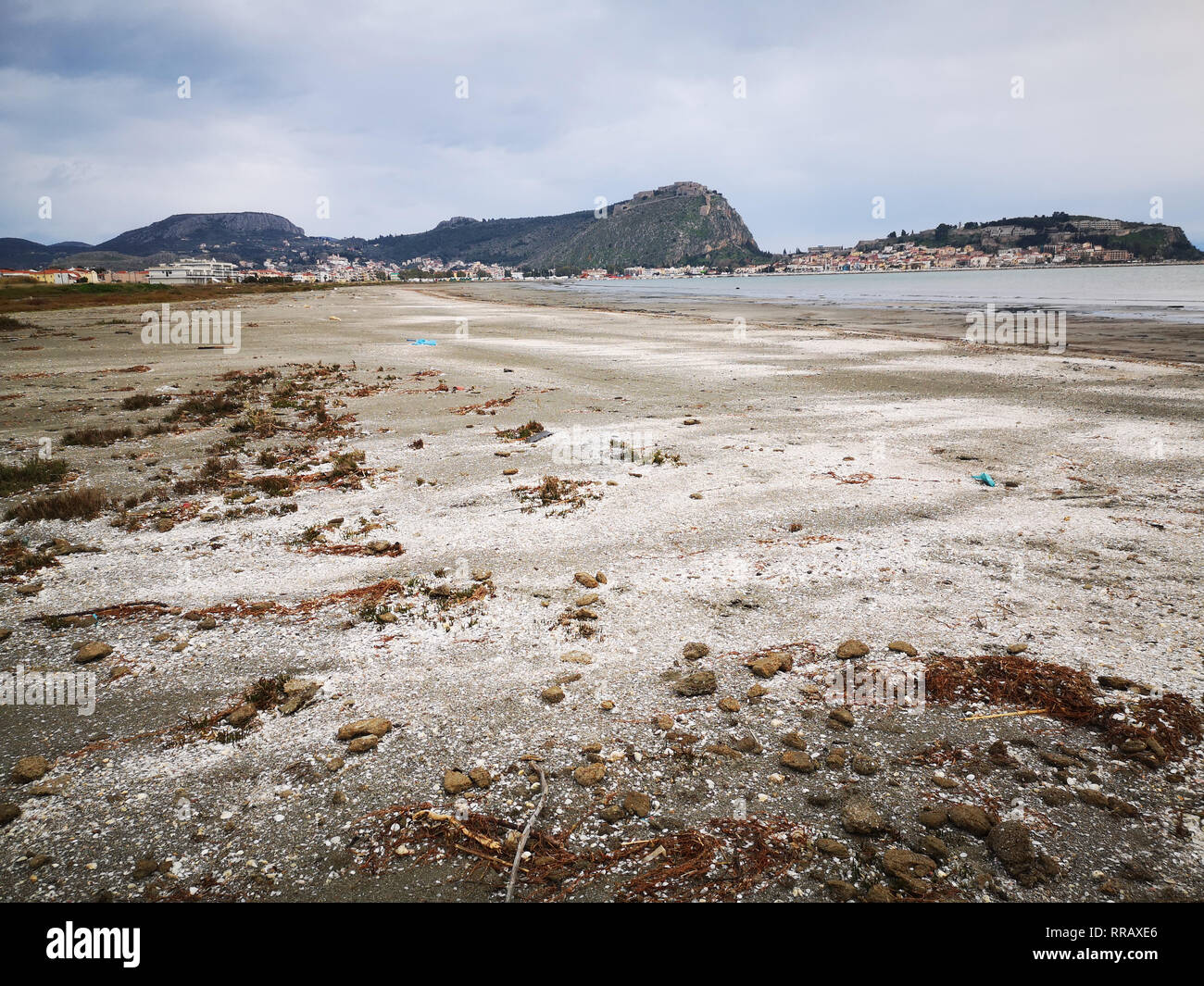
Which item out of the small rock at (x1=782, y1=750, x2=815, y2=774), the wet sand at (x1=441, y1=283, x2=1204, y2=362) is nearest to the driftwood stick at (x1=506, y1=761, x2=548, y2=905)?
the small rock at (x1=782, y1=750, x2=815, y2=774)

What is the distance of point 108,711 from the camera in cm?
418

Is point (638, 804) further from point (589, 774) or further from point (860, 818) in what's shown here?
point (860, 818)

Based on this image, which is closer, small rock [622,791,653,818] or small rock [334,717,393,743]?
small rock [622,791,653,818]

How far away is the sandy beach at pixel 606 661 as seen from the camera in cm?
306

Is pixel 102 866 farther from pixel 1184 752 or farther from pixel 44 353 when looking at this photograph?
pixel 44 353
